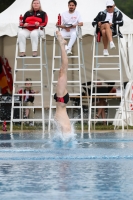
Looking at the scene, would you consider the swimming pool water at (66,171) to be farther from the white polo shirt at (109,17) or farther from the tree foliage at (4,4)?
the tree foliage at (4,4)

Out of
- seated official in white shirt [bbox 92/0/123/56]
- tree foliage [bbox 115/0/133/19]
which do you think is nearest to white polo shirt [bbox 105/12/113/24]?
seated official in white shirt [bbox 92/0/123/56]

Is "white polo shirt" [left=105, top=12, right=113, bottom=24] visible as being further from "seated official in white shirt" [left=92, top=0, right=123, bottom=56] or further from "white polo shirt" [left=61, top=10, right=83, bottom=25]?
"white polo shirt" [left=61, top=10, right=83, bottom=25]

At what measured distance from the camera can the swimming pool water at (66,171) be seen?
6070 millimetres

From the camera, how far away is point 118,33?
17.8m

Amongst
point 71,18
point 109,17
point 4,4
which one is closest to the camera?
point 109,17

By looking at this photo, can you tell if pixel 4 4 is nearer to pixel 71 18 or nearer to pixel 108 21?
pixel 71 18

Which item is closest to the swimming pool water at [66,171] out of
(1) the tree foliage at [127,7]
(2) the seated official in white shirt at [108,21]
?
(2) the seated official in white shirt at [108,21]

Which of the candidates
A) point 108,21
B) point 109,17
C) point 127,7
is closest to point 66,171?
point 108,21

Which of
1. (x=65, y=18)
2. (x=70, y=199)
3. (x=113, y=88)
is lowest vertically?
(x=70, y=199)

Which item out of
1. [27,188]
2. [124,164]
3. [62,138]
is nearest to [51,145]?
[62,138]

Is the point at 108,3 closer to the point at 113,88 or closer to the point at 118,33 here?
the point at 118,33

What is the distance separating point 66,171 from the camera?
775 cm

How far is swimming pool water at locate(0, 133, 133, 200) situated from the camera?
19.9 ft

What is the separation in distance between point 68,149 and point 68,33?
25.5 ft
